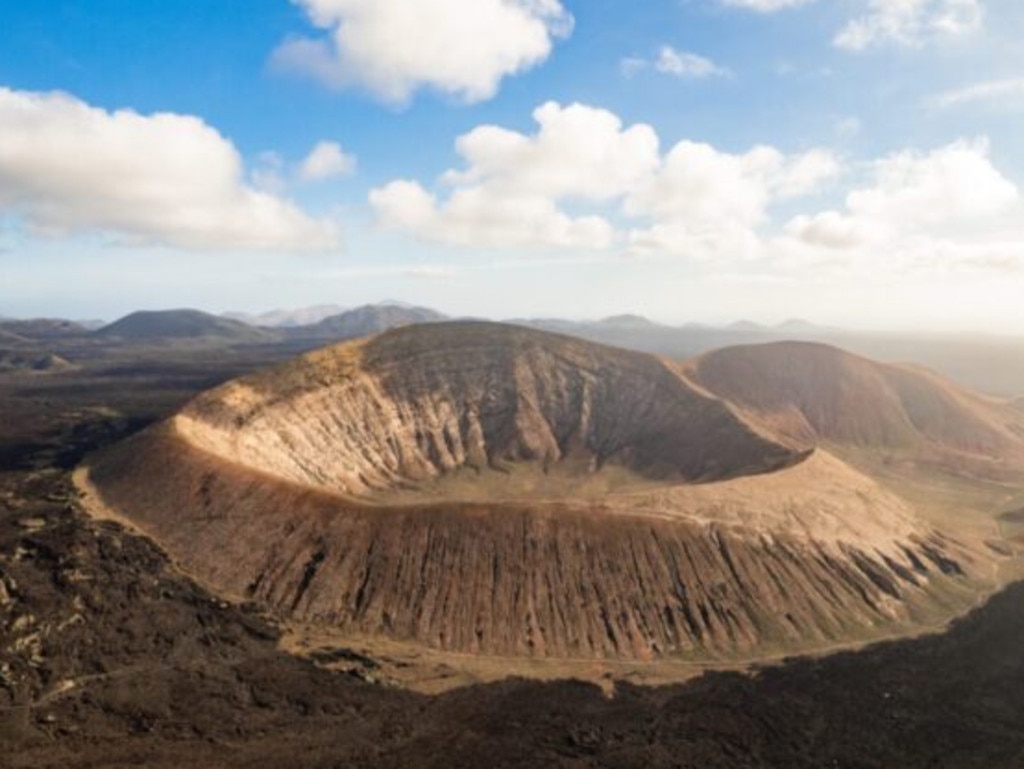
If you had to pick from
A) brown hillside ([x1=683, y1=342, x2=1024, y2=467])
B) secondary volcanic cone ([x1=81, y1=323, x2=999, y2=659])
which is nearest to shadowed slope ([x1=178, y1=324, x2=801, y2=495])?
secondary volcanic cone ([x1=81, y1=323, x2=999, y2=659])

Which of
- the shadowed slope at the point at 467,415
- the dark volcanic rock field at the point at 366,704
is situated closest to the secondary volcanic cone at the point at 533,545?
the shadowed slope at the point at 467,415

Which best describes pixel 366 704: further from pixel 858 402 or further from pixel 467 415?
pixel 858 402

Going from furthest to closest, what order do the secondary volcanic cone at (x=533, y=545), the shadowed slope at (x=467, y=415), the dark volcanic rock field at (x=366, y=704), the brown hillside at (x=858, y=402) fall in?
the brown hillside at (x=858, y=402) → the shadowed slope at (x=467, y=415) → the secondary volcanic cone at (x=533, y=545) → the dark volcanic rock field at (x=366, y=704)

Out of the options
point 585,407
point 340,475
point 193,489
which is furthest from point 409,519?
point 585,407

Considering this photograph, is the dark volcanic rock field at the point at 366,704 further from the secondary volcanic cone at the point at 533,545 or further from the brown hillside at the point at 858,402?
the brown hillside at the point at 858,402

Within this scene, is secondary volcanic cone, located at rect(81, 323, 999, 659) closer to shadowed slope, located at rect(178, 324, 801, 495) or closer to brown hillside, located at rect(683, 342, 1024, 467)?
shadowed slope, located at rect(178, 324, 801, 495)

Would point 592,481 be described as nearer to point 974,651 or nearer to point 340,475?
point 340,475

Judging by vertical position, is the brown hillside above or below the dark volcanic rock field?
above

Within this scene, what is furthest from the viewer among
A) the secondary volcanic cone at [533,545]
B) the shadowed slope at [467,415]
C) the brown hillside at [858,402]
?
the brown hillside at [858,402]
